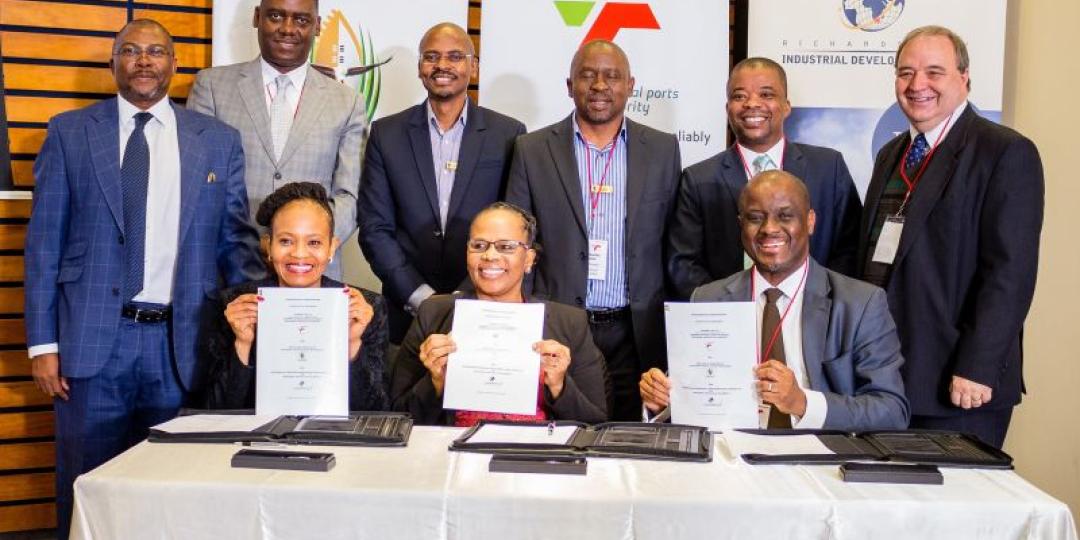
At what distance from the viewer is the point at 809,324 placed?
3092 mm

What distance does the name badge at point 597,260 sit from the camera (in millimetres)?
3918

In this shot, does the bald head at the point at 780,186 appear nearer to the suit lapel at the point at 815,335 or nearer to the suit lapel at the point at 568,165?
the suit lapel at the point at 815,335

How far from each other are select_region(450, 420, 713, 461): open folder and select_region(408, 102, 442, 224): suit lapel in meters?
1.56

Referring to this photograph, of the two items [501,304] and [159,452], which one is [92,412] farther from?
[501,304]

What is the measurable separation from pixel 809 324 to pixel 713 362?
0.53 metres

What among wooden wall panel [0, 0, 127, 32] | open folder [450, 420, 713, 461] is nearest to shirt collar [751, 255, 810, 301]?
open folder [450, 420, 713, 461]

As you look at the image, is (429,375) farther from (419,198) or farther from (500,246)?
(419,198)

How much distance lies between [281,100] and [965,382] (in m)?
2.88

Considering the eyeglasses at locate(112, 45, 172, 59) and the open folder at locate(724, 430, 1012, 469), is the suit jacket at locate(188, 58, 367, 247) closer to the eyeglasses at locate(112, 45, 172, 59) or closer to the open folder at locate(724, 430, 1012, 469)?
the eyeglasses at locate(112, 45, 172, 59)

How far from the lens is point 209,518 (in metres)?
2.19

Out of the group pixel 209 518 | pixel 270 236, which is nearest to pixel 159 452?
pixel 209 518

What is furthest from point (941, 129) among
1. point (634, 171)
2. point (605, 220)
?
point (605, 220)

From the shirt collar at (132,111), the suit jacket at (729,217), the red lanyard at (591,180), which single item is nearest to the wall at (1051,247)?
the suit jacket at (729,217)

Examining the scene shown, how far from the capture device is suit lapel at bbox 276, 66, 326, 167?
402 cm
